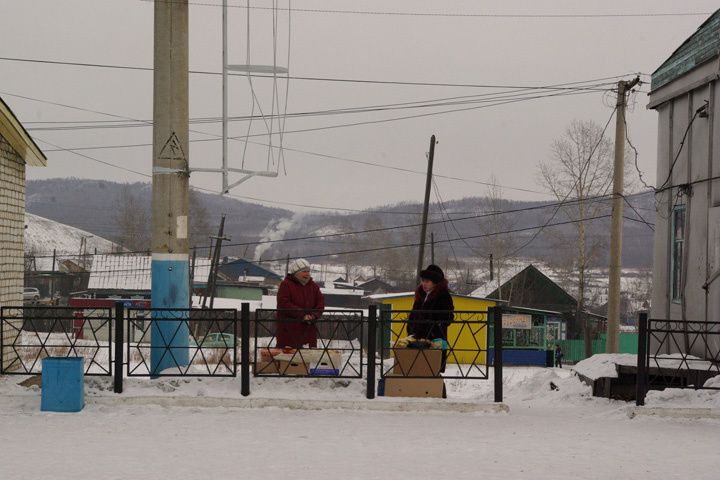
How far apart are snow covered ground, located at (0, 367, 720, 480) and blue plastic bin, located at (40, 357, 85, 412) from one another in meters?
0.15

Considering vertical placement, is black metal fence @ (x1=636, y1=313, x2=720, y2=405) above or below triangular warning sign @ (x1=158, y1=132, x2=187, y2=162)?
below

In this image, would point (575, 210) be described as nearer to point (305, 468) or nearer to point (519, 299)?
point (519, 299)

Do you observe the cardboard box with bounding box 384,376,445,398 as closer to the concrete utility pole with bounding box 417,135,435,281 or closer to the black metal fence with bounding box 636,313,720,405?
the black metal fence with bounding box 636,313,720,405

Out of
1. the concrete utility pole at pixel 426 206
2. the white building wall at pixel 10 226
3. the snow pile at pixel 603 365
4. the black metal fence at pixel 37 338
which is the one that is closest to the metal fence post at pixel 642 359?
the snow pile at pixel 603 365

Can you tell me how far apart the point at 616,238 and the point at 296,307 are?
10.1m

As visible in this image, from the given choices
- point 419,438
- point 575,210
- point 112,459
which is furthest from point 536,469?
point 575,210

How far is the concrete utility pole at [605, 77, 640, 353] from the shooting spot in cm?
1903

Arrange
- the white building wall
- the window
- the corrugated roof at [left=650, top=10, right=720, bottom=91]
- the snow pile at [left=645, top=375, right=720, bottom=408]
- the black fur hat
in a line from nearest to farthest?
the snow pile at [left=645, top=375, right=720, bottom=408]
the black fur hat
the corrugated roof at [left=650, top=10, right=720, bottom=91]
the white building wall
the window

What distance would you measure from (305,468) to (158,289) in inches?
195

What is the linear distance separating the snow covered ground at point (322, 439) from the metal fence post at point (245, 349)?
134mm

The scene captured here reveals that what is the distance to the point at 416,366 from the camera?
34.3 ft

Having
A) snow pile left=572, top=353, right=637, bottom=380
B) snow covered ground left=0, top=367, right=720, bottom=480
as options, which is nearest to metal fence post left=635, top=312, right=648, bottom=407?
snow covered ground left=0, top=367, right=720, bottom=480

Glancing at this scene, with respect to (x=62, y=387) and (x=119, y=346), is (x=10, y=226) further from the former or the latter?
(x=62, y=387)

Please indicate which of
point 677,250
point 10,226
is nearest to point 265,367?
point 10,226
